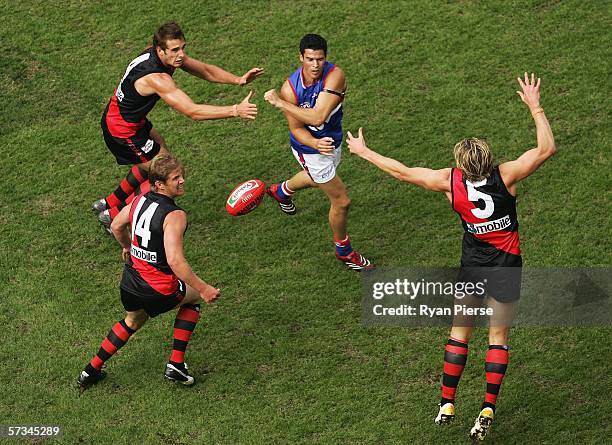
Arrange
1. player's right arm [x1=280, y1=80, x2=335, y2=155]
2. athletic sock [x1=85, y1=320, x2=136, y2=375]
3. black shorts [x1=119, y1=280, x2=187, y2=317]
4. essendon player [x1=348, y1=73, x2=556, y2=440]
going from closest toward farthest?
essendon player [x1=348, y1=73, x2=556, y2=440] → black shorts [x1=119, y1=280, x2=187, y2=317] → athletic sock [x1=85, y1=320, x2=136, y2=375] → player's right arm [x1=280, y1=80, x2=335, y2=155]

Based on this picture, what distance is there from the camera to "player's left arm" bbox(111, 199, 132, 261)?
9492mm

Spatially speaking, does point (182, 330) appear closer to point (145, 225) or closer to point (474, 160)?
point (145, 225)

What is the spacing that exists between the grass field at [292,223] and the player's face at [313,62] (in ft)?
6.72

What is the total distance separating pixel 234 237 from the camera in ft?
37.4

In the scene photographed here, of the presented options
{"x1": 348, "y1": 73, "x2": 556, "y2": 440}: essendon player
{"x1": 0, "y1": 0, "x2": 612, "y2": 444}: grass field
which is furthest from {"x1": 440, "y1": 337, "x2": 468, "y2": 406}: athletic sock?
{"x1": 0, "y1": 0, "x2": 612, "y2": 444}: grass field

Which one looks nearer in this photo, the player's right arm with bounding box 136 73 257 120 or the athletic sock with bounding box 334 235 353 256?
the player's right arm with bounding box 136 73 257 120

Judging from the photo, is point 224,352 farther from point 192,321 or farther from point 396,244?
point 396,244

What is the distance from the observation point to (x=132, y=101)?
10688 mm

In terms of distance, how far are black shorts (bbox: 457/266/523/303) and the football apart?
3.00m

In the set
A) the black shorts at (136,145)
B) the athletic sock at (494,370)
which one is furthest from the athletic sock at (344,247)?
the athletic sock at (494,370)

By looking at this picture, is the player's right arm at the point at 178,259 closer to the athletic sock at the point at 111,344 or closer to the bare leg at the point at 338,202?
the athletic sock at the point at 111,344

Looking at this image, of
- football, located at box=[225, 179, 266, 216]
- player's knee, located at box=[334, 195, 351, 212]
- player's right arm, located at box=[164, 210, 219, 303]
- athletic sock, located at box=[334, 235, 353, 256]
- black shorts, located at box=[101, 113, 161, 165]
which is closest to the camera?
player's right arm, located at box=[164, 210, 219, 303]

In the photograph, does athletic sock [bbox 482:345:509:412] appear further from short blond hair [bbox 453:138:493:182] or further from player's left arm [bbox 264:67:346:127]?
player's left arm [bbox 264:67:346:127]

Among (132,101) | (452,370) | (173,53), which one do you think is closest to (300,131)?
(173,53)
